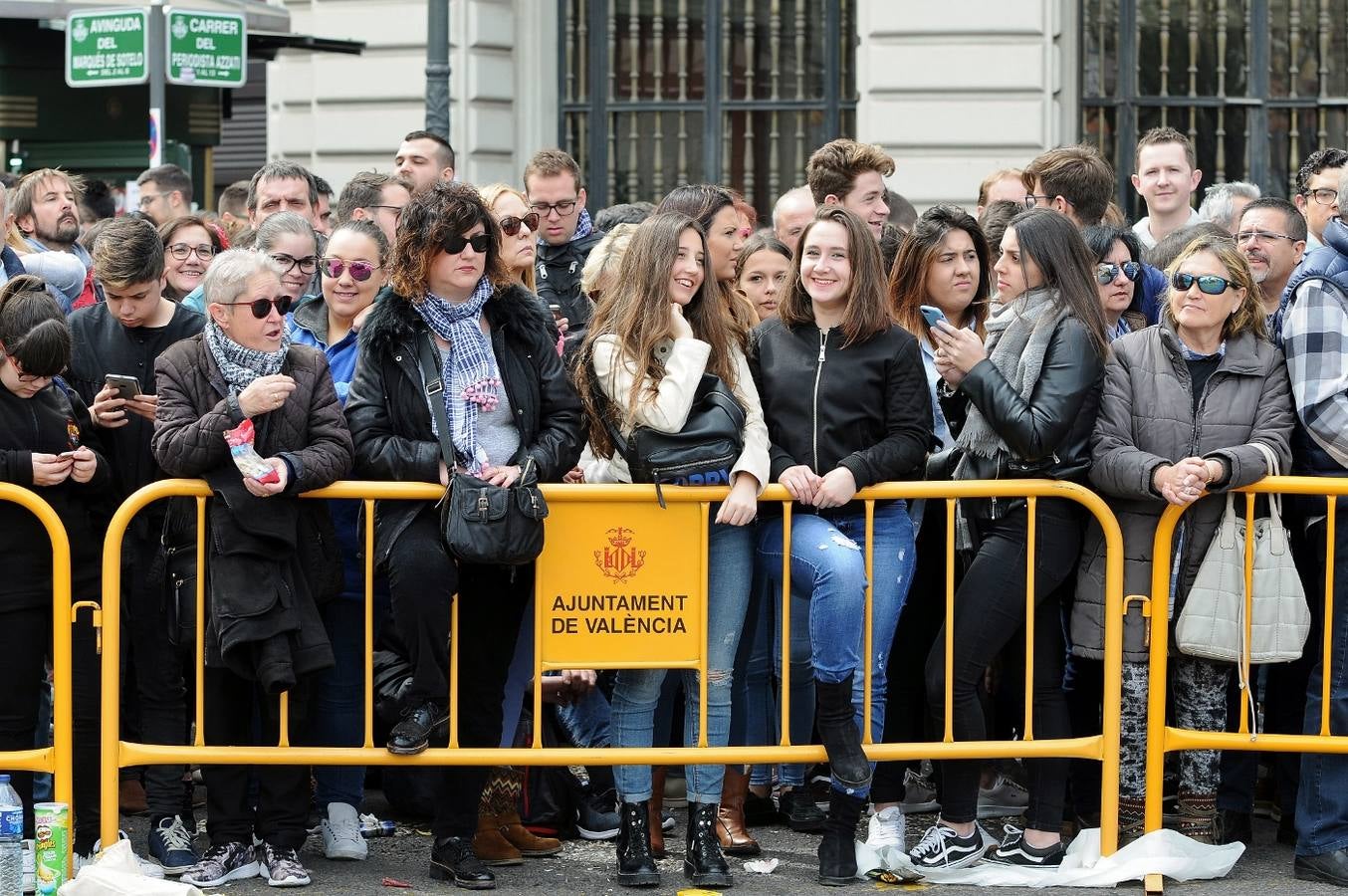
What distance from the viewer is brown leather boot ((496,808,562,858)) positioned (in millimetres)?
6664

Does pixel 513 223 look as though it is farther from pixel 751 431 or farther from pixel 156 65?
pixel 156 65

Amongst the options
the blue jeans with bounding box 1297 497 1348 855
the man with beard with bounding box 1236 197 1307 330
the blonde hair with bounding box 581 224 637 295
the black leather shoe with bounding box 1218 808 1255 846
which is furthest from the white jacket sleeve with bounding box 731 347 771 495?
the man with beard with bounding box 1236 197 1307 330

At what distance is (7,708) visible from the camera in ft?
20.4

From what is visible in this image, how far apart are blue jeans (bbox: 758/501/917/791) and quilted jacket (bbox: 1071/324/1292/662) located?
2.09 feet

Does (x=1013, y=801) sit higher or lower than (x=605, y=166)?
lower

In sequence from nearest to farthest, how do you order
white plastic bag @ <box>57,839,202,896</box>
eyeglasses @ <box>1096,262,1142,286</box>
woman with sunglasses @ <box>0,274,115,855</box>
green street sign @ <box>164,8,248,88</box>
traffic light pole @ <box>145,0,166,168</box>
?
white plastic bag @ <box>57,839,202,896</box>, woman with sunglasses @ <box>0,274,115,855</box>, eyeglasses @ <box>1096,262,1142,286</box>, traffic light pole @ <box>145,0,166,168</box>, green street sign @ <box>164,8,248,88</box>

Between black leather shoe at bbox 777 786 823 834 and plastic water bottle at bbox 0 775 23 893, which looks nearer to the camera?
plastic water bottle at bbox 0 775 23 893

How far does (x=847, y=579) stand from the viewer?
612cm

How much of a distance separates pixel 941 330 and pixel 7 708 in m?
3.30

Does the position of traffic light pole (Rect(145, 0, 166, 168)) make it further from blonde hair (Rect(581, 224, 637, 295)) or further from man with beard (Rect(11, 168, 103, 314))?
blonde hair (Rect(581, 224, 637, 295))

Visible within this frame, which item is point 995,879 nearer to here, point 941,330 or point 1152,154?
point 941,330

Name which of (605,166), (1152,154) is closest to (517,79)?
(605,166)

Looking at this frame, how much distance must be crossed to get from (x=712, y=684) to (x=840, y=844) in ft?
2.21

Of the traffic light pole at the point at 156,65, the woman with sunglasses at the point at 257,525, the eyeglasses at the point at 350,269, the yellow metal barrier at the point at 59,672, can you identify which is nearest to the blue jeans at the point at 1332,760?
the woman with sunglasses at the point at 257,525
